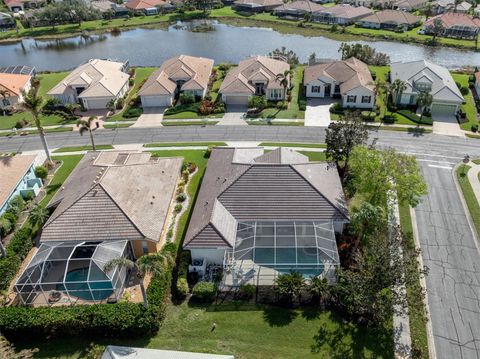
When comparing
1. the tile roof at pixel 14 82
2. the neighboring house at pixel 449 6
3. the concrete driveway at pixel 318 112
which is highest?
the neighboring house at pixel 449 6

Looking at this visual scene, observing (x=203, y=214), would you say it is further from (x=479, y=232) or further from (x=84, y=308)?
(x=479, y=232)

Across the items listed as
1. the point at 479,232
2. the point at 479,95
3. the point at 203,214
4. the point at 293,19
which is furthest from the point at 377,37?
the point at 203,214

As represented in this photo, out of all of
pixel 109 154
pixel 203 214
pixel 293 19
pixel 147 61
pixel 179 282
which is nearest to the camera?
pixel 179 282

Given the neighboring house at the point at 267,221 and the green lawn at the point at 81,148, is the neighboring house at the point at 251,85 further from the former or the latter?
the neighboring house at the point at 267,221

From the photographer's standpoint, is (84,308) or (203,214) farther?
(203,214)

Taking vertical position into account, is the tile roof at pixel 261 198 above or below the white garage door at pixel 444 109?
above

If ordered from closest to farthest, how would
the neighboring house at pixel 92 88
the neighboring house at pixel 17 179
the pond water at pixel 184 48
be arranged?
the neighboring house at pixel 17 179, the neighboring house at pixel 92 88, the pond water at pixel 184 48

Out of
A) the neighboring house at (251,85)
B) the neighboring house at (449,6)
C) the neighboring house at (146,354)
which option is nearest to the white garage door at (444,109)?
the neighboring house at (251,85)
